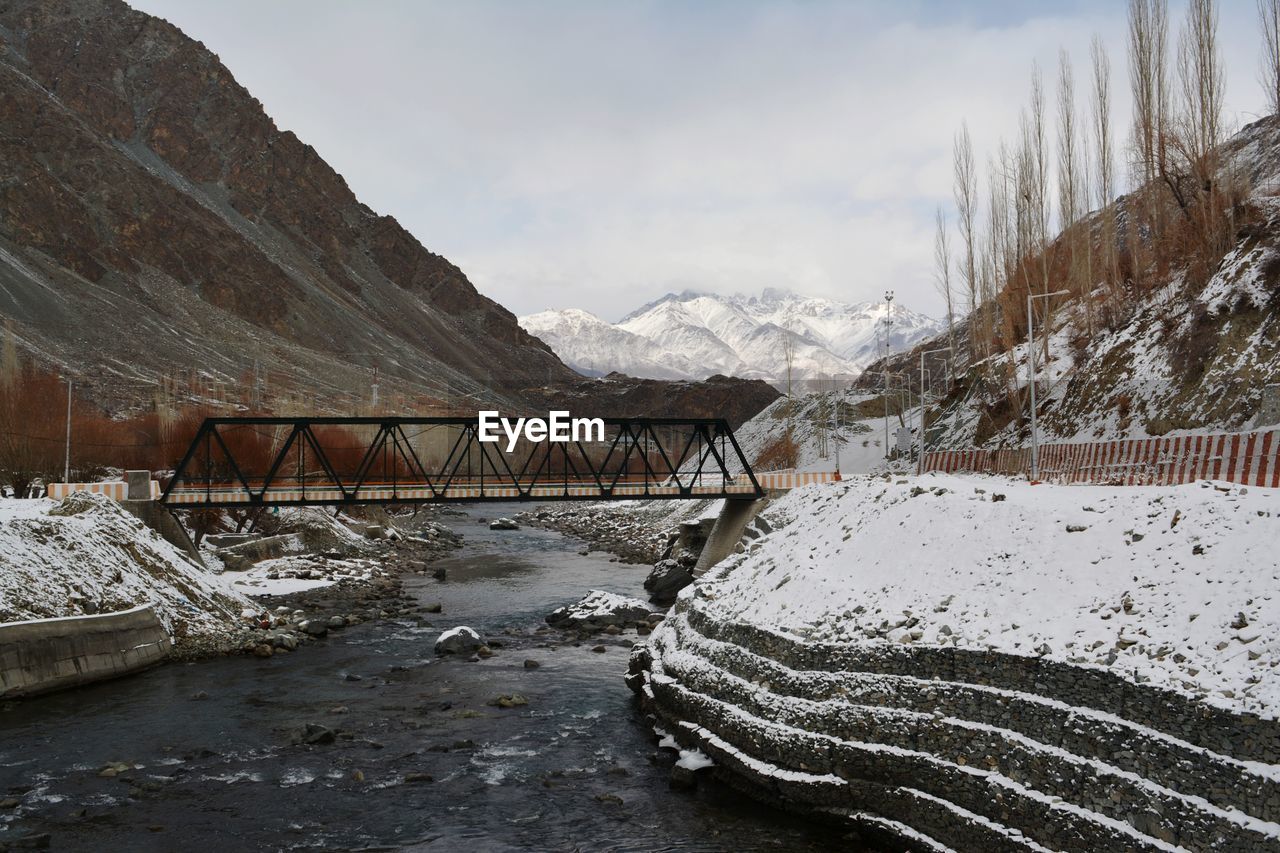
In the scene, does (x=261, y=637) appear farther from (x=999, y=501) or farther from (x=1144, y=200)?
(x=1144, y=200)

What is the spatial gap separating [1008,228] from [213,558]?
61263mm

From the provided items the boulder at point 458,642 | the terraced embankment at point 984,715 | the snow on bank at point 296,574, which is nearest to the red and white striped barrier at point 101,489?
the snow on bank at point 296,574

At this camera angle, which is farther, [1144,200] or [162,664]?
[1144,200]

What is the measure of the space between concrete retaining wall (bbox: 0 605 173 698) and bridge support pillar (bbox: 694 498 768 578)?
26396 mm

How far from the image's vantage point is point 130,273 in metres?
189

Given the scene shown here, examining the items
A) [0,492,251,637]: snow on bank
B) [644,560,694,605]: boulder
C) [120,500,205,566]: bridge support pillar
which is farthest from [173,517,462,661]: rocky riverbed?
[644,560,694,605]: boulder

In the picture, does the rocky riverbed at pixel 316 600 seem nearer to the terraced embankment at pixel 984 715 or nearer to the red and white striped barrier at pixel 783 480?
the terraced embankment at pixel 984 715

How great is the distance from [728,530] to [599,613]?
11141mm

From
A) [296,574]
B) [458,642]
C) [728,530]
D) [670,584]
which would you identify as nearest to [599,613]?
[670,584]

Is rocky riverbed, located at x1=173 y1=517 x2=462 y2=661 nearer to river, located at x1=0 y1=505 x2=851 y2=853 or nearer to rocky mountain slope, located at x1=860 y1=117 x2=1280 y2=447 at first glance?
river, located at x1=0 y1=505 x2=851 y2=853

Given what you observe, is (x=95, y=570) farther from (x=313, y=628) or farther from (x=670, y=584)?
(x=670, y=584)

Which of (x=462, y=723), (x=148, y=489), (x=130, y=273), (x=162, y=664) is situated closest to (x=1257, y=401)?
(x=462, y=723)

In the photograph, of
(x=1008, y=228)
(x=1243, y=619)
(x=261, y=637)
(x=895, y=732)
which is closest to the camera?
(x=1243, y=619)

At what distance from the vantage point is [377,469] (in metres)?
104
